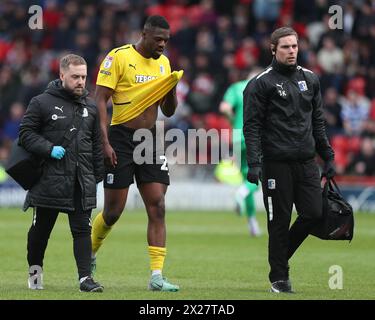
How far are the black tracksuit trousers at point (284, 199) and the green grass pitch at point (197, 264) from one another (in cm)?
37

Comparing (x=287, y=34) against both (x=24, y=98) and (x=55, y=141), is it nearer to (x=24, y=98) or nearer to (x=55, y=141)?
(x=55, y=141)

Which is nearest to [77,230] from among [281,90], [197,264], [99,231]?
[99,231]

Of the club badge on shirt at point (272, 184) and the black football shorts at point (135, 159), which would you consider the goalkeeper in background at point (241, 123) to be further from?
the club badge on shirt at point (272, 184)

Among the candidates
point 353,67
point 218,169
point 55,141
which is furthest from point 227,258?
point 353,67

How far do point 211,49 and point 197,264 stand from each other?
14.7 meters

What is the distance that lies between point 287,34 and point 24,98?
1717cm

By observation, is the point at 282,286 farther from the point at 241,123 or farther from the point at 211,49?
the point at 211,49

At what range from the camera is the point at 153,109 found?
1191 cm

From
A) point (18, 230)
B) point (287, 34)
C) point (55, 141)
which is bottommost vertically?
point (18, 230)

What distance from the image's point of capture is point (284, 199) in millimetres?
11266

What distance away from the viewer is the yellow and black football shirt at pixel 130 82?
1174cm

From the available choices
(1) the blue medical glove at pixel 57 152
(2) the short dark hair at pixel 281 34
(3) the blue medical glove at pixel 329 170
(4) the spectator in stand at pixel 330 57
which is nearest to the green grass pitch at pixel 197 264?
(3) the blue medical glove at pixel 329 170
